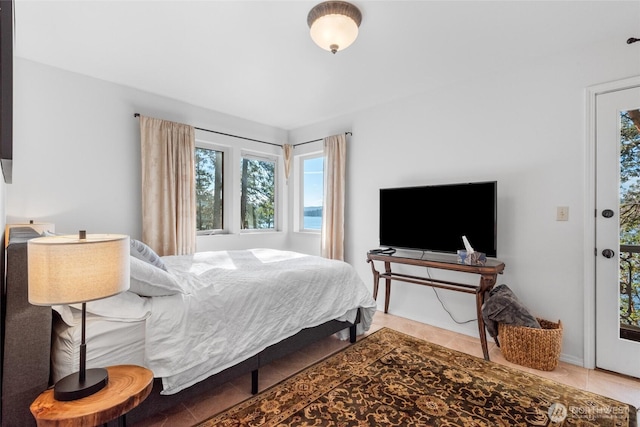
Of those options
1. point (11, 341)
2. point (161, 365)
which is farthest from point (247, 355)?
point (11, 341)

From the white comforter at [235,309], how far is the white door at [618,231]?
72.3 inches

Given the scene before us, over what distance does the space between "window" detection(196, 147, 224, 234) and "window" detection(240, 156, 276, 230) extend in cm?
34

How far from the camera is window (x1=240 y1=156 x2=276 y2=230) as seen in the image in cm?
447

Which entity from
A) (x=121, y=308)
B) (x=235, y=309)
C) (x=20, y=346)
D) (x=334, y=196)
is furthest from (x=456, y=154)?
(x=20, y=346)

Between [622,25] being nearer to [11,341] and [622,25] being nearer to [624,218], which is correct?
[624,218]

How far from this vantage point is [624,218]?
2254mm

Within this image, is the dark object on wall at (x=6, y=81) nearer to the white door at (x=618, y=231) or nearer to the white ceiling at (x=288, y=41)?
the white ceiling at (x=288, y=41)

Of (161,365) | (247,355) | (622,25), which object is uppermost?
(622,25)

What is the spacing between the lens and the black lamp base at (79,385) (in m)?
1.09

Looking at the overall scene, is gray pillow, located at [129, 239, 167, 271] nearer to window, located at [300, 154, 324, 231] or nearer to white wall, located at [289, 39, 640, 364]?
white wall, located at [289, 39, 640, 364]

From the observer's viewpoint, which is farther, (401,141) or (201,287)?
(401,141)

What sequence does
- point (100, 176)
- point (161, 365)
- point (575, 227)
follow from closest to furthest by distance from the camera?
point (161, 365) < point (575, 227) < point (100, 176)

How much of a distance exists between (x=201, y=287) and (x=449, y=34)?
2.58 m
